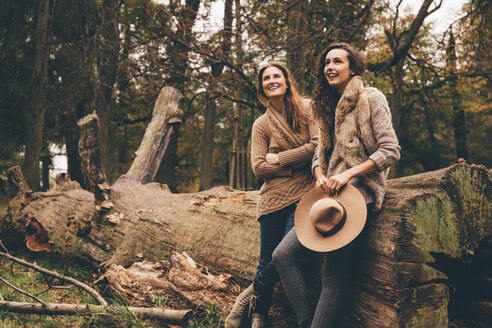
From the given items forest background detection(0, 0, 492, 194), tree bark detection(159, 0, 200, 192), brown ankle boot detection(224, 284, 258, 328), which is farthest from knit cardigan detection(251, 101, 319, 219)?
tree bark detection(159, 0, 200, 192)

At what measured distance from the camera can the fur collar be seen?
2607 millimetres

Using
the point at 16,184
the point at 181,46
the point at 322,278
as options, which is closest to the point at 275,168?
the point at 322,278

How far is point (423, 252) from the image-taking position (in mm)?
2465

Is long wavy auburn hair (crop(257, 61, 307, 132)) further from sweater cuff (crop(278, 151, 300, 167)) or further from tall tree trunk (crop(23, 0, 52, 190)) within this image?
tall tree trunk (crop(23, 0, 52, 190))

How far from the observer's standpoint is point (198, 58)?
8.77 m

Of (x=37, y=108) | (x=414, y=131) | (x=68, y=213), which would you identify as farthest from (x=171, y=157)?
(x=414, y=131)

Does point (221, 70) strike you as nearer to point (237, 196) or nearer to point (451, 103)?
point (237, 196)

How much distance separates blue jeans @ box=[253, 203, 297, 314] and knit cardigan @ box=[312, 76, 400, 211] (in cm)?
65

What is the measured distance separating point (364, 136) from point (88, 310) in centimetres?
267

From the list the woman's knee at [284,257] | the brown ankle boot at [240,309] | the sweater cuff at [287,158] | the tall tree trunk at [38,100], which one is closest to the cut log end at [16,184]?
the tall tree trunk at [38,100]

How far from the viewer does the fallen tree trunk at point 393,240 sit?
2445 mm

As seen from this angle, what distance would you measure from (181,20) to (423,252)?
733cm

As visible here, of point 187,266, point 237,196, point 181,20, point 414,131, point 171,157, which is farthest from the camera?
point 414,131

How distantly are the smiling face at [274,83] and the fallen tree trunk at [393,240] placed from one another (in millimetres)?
1174
